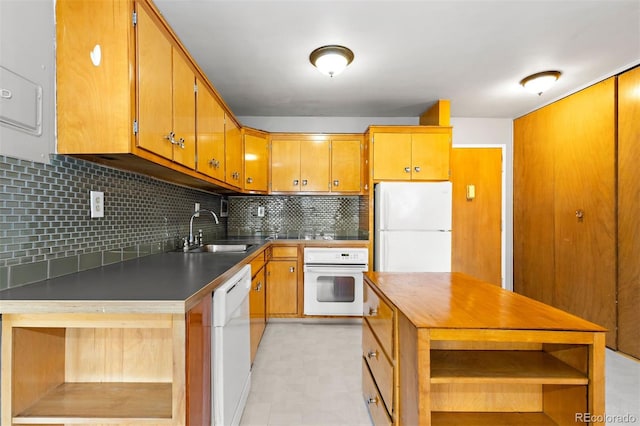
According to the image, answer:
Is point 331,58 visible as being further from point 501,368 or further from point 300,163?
point 501,368

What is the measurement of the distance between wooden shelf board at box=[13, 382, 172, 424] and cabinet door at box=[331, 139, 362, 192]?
2.64 metres

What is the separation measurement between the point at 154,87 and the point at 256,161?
191 cm

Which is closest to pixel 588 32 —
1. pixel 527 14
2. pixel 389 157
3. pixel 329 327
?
pixel 527 14

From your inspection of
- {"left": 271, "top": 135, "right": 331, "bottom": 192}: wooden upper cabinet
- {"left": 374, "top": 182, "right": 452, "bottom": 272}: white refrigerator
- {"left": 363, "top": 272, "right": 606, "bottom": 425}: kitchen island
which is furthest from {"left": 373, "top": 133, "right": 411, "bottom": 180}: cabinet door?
→ {"left": 363, "top": 272, "right": 606, "bottom": 425}: kitchen island

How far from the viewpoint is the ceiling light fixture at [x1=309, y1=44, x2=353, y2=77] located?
2.11 meters

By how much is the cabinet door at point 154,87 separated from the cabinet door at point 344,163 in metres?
2.13

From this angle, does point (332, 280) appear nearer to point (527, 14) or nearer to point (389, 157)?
point (389, 157)

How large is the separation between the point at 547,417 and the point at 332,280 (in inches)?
82.3

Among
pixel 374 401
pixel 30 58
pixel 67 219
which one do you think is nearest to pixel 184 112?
pixel 30 58

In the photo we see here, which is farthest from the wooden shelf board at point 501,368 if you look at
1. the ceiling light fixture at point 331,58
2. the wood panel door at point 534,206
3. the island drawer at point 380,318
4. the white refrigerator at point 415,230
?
the wood panel door at point 534,206

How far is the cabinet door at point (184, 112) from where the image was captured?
58.1 inches

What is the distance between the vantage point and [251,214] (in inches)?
144

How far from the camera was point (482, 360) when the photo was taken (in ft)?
3.31

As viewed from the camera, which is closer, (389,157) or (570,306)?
(570,306)
